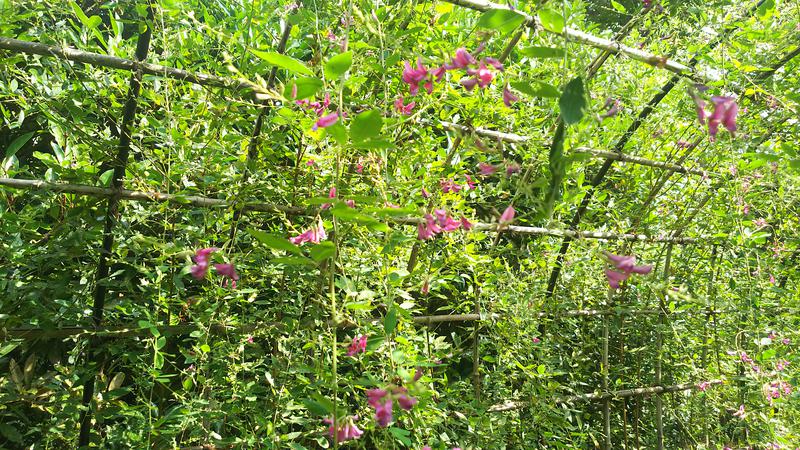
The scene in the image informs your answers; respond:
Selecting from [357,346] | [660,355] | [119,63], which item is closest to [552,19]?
[357,346]

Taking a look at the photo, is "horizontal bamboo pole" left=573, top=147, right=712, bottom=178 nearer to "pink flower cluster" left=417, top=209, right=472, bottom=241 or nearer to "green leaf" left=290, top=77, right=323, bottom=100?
"pink flower cluster" left=417, top=209, right=472, bottom=241

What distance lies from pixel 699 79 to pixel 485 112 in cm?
61

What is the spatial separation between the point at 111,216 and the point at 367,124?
2.55 ft

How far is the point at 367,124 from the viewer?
0.70 m

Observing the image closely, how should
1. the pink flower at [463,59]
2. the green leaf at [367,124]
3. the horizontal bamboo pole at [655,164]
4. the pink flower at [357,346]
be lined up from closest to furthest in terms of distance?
the green leaf at [367,124]
the pink flower at [463,59]
the pink flower at [357,346]
the horizontal bamboo pole at [655,164]

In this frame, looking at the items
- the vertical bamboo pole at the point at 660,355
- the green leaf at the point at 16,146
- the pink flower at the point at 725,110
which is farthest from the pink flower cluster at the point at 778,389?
the green leaf at the point at 16,146

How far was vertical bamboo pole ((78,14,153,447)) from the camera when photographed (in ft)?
4.00

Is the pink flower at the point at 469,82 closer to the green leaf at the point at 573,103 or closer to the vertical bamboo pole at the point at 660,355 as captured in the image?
the green leaf at the point at 573,103

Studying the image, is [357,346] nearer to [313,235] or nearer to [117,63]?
[313,235]

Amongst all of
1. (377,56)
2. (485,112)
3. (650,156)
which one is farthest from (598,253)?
(650,156)

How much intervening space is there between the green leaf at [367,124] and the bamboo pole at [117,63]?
50cm

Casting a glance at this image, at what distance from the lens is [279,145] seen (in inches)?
54.8

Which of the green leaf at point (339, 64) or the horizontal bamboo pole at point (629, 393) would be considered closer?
the green leaf at point (339, 64)

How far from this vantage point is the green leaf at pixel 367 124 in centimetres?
69
